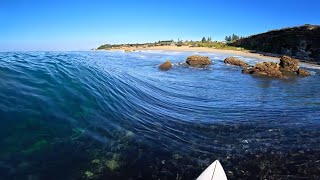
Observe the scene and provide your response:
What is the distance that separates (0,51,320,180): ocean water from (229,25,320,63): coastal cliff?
30429 millimetres

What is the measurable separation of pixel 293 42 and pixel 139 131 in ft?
144

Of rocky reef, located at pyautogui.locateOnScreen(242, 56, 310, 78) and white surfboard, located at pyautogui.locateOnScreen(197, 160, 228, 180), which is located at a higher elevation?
white surfboard, located at pyautogui.locateOnScreen(197, 160, 228, 180)

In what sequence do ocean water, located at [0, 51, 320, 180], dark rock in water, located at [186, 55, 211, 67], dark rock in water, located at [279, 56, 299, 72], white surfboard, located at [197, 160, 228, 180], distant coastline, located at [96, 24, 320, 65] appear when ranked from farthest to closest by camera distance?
distant coastline, located at [96, 24, 320, 65], dark rock in water, located at [186, 55, 211, 67], dark rock in water, located at [279, 56, 299, 72], ocean water, located at [0, 51, 320, 180], white surfboard, located at [197, 160, 228, 180]

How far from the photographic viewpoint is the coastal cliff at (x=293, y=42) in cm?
4234

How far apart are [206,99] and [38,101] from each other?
810 centimetres

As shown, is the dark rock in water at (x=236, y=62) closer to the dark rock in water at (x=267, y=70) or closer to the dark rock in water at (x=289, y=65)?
the dark rock in water at (x=289, y=65)

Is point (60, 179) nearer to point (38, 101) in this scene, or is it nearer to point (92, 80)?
point (38, 101)

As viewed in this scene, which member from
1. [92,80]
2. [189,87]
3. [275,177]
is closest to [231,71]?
[189,87]

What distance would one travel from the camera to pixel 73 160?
762cm

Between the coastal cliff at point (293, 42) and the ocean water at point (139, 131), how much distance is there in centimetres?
3043

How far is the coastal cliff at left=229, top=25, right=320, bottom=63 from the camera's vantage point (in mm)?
42341

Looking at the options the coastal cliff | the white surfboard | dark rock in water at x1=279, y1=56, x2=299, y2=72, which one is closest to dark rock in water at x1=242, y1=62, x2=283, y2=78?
dark rock in water at x1=279, y1=56, x2=299, y2=72

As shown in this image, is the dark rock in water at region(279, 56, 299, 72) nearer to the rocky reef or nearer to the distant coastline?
the rocky reef

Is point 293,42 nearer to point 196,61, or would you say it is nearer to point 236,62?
point 236,62
